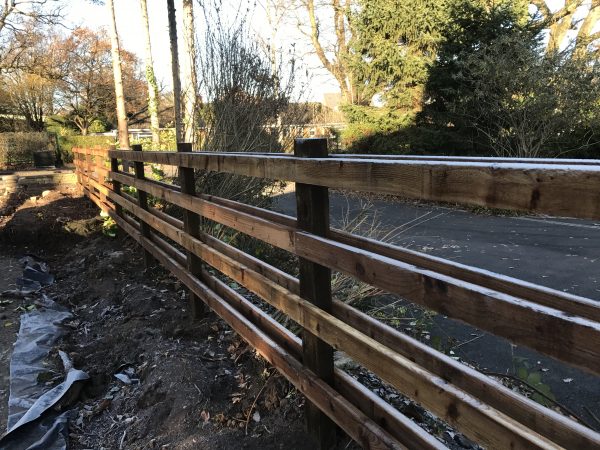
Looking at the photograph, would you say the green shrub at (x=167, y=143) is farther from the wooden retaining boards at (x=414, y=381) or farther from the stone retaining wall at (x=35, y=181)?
the wooden retaining boards at (x=414, y=381)

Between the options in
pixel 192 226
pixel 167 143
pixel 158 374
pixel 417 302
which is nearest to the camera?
pixel 417 302

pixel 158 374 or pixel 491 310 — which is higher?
pixel 491 310

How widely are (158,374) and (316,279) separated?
5.33 feet

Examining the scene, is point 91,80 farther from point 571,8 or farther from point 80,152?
point 571,8

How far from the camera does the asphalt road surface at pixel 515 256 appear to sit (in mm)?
3445

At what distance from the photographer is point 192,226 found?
394cm

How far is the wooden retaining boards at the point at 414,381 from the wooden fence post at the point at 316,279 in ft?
0.27

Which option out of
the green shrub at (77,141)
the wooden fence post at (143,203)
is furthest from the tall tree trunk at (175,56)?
the green shrub at (77,141)

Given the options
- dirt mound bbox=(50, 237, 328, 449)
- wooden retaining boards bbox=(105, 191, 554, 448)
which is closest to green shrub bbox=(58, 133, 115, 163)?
dirt mound bbox=(50, 237, 328, 449)

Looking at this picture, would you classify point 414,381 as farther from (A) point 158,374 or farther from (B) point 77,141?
(B) point 77,141

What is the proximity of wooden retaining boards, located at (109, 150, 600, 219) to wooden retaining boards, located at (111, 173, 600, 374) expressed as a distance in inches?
9.8

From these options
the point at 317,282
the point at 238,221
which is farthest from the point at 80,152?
the point at 317,282

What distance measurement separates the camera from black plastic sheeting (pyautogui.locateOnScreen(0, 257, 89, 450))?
278 centimetres

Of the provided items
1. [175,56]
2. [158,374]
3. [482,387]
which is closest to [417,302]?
[482,387]
